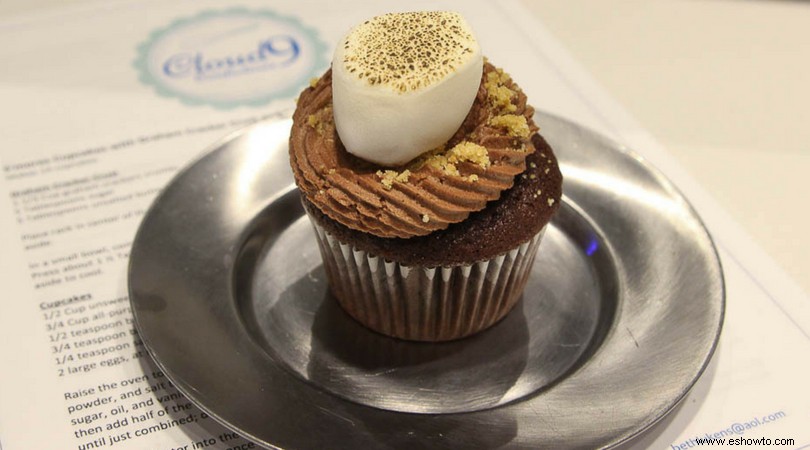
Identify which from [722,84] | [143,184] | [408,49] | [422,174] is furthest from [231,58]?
[722,84]

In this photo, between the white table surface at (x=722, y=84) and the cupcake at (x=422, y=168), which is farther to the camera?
the white table surface at (x=722, y=84)

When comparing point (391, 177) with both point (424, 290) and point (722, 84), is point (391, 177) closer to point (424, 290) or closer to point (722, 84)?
point (424, 290)

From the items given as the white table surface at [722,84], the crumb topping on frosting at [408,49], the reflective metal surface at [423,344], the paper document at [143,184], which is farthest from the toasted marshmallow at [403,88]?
the white table surface at [722,84]

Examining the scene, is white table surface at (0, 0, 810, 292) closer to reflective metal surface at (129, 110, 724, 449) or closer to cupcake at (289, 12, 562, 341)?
reflective metal surface at (129, 110, 724, 449)

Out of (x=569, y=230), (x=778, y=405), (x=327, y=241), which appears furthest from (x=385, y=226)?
(x=778, y=405)

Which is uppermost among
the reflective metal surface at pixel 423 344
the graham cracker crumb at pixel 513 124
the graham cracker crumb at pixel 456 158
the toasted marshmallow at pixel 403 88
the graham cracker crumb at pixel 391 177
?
the toasted marshmallow at pixel 403 88

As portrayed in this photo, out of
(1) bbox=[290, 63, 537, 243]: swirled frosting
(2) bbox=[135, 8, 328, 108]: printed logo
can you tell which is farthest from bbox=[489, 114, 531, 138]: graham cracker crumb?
(2) bbox=[135, 8, 328, 108]: printed logo

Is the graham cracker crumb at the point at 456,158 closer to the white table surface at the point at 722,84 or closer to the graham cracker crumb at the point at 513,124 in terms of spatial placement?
the graham cracker crumb at the point at 513,124
